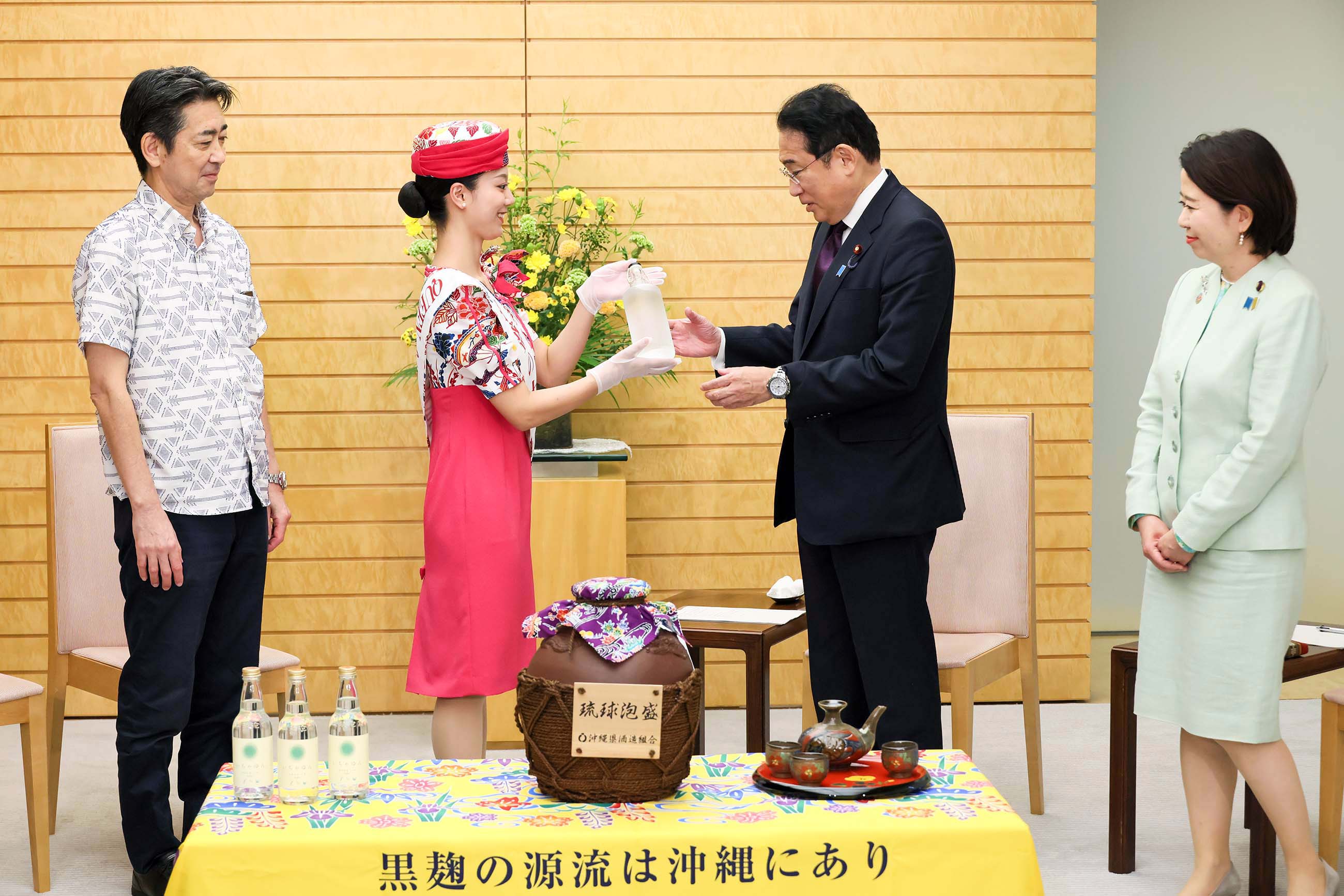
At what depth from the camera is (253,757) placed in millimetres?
1819

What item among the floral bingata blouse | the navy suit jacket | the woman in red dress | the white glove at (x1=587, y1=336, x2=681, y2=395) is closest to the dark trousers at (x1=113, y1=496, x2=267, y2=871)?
the woman in red dress

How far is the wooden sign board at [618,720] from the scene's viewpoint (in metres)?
1.73

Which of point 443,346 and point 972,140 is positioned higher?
point 972,140

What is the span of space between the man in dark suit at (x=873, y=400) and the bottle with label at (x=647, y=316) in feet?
0.76

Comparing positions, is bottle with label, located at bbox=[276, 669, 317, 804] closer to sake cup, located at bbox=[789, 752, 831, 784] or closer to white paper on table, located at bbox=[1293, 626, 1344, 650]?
sake cup, located at bbox=[789, 752, 831, 784]

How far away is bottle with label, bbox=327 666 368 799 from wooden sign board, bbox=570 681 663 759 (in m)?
0.32

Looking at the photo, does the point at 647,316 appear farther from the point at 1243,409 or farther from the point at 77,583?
the point at 77,583

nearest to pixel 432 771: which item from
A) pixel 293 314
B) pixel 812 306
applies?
pixel 812 306

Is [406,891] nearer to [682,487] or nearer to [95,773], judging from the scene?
[95,773]

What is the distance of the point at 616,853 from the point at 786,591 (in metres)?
1.57

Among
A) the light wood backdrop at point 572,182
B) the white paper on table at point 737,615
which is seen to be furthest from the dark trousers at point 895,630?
the light wood backdrop at point 572,182

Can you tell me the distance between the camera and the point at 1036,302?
169 inches

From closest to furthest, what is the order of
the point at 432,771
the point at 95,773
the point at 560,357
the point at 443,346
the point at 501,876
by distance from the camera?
the point at 501,876 → the point at 432,771 → the point at 443,346 → the point at 560,357 → the point at 95,773

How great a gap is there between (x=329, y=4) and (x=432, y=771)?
9.88 feet
